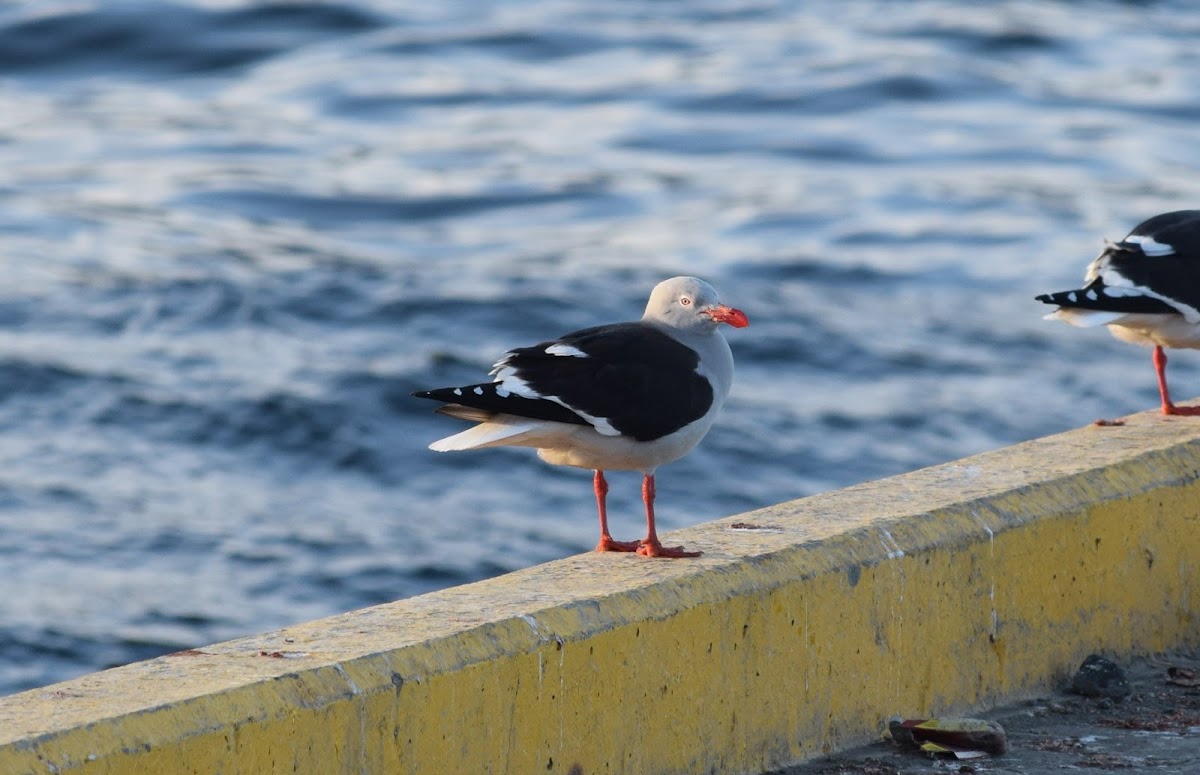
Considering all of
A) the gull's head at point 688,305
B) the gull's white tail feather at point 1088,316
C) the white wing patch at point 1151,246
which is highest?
the gull's head at point 688,305

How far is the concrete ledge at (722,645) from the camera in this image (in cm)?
438

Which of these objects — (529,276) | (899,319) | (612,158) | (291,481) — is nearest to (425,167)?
(612,158)

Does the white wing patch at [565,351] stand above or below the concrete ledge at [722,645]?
above

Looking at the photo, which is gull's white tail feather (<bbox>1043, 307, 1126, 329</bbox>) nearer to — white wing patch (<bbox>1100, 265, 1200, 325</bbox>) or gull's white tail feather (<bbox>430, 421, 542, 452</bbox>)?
Answer: white wing patch (<bbox>1100, 265, 1200, 325</bbox>)

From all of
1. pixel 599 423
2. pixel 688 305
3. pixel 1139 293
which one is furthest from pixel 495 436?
pixel 1139 293

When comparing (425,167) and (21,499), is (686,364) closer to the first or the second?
(21,499)

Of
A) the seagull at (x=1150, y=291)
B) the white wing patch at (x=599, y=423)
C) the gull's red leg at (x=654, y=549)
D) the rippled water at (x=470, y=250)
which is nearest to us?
the gull's red leg at (x=654, y=549)

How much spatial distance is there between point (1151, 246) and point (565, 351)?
2.76 meters

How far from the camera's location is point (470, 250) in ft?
65.0

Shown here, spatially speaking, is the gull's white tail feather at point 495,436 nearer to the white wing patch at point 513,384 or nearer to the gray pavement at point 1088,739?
the white wing patch at point 513,384

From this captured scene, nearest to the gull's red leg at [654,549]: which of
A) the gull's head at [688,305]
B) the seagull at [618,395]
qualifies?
the seagull at [618,395]

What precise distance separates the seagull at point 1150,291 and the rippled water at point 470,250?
233 inches

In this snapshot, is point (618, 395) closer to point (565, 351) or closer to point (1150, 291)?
point (565, 351)

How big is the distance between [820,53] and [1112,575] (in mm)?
22984
